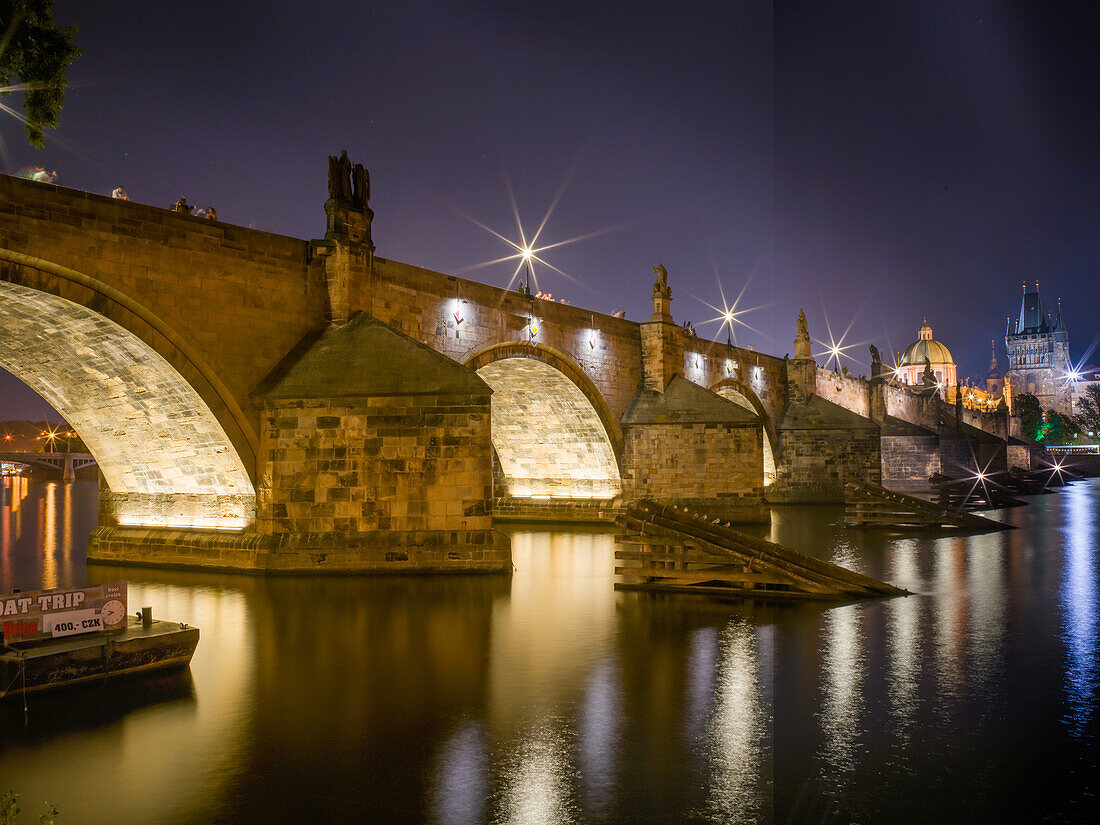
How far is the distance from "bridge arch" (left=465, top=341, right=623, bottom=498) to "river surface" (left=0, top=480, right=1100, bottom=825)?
12.8 m

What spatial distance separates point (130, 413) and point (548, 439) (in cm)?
1398

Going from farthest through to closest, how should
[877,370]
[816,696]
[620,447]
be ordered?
[877,370]
[620,447]
[816,696]

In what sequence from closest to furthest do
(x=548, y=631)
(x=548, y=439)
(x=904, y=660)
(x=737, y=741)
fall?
(x=737, y=741), (x=904, y=660), (x=548, y=631), (x=548, y=439)

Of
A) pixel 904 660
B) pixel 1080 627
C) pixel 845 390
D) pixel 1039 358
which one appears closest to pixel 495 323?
pixel 1080 627

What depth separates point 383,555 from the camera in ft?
47.4

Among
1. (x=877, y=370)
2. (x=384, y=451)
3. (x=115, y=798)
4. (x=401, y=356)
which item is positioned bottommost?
(x=115, y=798)

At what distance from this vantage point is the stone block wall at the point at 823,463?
3600 centimetres

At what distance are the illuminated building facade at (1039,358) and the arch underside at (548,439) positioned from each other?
10870 centimetres

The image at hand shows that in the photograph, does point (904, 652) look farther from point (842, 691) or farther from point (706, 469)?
point (706, 469)

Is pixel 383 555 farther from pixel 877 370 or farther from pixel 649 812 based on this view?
pixel 877 370

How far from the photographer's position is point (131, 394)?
15086 millimetres

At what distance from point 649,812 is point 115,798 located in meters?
3.03

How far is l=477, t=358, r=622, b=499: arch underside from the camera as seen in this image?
2531 centimetres

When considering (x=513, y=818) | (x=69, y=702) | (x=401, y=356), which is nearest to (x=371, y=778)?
(x=513, y=818)
